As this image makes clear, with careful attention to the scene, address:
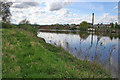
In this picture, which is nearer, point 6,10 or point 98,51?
point 98,51

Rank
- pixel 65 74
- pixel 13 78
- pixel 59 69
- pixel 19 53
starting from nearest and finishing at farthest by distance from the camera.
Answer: pixel 13 78, pixel 65 74, pixel 59 69, pixel 19 53

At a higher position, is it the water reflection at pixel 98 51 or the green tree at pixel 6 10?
the green tree at pixel 6 10

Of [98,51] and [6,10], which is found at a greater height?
[6,10]

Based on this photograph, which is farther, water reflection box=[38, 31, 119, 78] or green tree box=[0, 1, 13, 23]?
green tree box=[0, 1, 13, 23]

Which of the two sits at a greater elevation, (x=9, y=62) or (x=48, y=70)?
(x=9, y=62)

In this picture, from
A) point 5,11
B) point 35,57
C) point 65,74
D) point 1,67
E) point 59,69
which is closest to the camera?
point 1,67

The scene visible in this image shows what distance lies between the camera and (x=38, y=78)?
15.5ft

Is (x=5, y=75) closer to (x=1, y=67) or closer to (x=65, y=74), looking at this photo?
(x=1, y=67)

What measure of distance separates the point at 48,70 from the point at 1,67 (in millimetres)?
2072

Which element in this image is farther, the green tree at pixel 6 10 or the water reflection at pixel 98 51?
the green tree at pixel 6 10

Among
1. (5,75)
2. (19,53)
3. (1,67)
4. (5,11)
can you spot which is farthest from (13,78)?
(5,11)

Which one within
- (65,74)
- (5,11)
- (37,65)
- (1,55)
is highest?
(5,11)

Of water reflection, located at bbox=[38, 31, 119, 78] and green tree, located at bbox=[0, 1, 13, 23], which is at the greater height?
green tree, located at bbox=[0, 1, 13, 23]

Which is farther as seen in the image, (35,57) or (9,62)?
(35,57)
